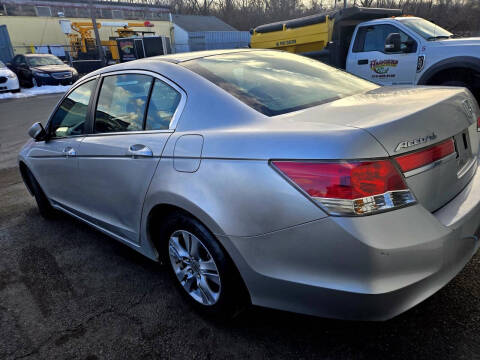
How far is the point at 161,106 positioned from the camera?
2377 millimetres

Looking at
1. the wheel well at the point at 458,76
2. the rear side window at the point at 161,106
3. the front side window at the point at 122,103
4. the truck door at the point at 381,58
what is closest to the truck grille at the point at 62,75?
the truck door at the point at 381,58

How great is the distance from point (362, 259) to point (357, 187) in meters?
0.30

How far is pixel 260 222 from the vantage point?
5.58ft

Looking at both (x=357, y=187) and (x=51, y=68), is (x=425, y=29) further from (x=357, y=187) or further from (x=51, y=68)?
(x=51, y=68)

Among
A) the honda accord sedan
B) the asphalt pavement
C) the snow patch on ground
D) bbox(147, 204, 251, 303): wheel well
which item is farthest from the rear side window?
the snow patch on ground

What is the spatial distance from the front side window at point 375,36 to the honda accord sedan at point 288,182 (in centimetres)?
530

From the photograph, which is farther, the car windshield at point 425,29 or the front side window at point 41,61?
the front side window at point 41,61

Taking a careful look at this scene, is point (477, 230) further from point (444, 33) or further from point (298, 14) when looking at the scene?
point (298, 14)

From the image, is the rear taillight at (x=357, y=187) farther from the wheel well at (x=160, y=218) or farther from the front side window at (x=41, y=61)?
the front side window at (x=41, y=61)

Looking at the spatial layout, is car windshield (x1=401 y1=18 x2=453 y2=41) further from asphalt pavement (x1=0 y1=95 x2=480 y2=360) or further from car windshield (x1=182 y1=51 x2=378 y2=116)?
asphalt pavement (x1=0 y1=95 x2=480 y2=360)

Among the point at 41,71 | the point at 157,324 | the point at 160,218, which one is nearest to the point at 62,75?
the point at 41,71

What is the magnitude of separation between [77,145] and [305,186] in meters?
2.18

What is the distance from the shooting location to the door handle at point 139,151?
2.26m

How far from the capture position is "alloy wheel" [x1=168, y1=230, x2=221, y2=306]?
2.12 metres
